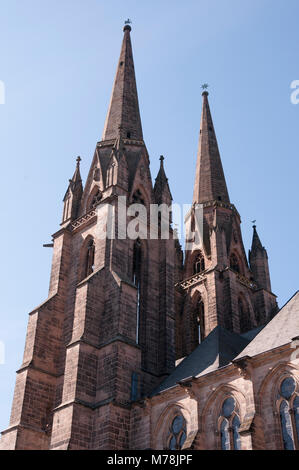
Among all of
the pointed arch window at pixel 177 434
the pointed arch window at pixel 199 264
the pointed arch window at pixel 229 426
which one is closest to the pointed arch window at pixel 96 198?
the pointed arch window at pixel 199 264

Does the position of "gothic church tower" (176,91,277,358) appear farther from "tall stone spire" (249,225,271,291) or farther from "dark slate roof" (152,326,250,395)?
"dark slate roof" (152,326,250,395)

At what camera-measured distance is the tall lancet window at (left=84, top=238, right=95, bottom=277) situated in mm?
27983

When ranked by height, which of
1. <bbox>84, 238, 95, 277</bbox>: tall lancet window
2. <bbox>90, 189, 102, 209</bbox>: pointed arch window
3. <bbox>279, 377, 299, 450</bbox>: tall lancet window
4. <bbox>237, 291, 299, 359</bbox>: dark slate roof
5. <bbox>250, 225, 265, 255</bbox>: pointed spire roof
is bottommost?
<bbox>279, 377, 299, 450</bbox>: tall lancet window

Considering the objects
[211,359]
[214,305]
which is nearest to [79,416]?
[211,359]

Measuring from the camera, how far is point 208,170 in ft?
130

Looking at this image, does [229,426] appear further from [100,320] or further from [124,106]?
[124,106]

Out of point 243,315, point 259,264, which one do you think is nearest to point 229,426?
point 243,315

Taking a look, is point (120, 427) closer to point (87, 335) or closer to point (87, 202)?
point (87, 335)

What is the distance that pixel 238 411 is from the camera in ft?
62.7

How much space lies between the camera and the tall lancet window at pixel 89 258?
28.0 m

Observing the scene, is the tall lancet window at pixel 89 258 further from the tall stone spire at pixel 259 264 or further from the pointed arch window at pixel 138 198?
the tall stone spire at pixel 259 264

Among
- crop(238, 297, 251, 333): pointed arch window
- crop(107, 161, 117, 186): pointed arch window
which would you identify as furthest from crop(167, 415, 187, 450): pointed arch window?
crop(238, 297, 251, 333): pointed arch window

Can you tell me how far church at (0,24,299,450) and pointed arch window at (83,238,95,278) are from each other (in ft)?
0.18
